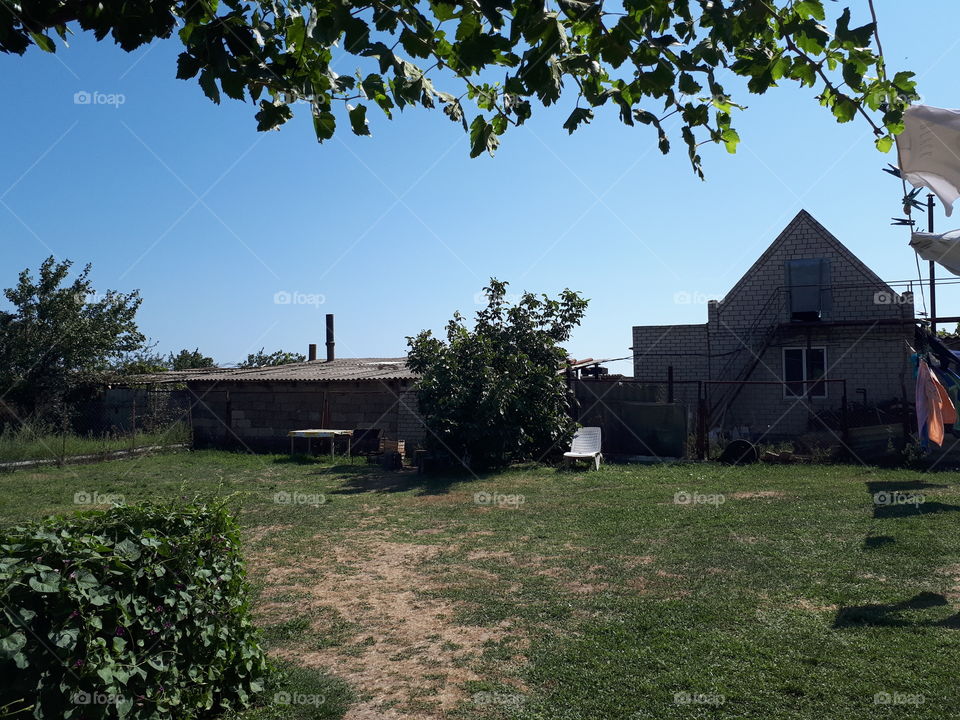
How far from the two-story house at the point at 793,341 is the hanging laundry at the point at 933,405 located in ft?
29.5

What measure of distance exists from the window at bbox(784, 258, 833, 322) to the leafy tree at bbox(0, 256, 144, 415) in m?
20.1

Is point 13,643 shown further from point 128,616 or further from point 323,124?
point 323,124

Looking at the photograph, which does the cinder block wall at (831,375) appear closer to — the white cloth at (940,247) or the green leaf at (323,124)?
the white cloth at (940,247)

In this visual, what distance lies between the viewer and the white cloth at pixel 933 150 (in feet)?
19.0

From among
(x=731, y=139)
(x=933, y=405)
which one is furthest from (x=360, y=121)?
(x=933, y=405)

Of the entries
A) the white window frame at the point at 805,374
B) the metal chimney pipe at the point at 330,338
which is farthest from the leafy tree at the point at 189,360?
the white window frame at the point at 805,374

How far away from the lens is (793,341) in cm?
2044

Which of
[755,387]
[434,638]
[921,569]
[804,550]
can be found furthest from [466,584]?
[755,387]

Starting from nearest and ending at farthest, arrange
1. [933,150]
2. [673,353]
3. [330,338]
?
[933,150] → [673,353] → [330,338]

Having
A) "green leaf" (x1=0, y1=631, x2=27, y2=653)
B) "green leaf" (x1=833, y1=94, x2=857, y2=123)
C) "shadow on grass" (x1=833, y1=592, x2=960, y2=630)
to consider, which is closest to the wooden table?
"shadow on grass" (x1=833, y1=592, x2=960, y2=630)

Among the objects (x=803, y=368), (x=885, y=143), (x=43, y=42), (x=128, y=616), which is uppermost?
(x=43, y=42)

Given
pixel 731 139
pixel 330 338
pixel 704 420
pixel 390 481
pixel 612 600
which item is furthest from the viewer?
pixel 330 338

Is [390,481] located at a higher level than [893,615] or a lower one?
higher

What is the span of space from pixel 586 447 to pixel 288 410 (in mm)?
9378
